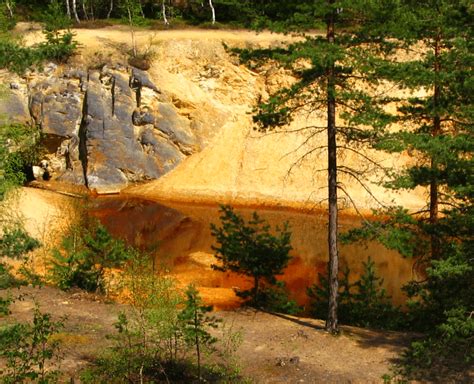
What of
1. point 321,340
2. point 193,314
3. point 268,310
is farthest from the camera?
point 268,310

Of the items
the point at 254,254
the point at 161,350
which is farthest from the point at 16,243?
the point at 254,254

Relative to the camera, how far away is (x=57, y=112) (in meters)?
36.6

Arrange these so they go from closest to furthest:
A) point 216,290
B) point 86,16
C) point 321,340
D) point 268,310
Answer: point 321,340
point 268,310
point 216,290
point 86,16

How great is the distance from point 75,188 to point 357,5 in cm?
2701

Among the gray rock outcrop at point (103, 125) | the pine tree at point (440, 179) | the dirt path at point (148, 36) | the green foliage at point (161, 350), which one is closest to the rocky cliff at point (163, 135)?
the gray rock outcrop at point (103, 125)

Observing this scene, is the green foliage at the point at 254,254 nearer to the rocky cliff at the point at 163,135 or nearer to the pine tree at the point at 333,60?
the pine tree at the point at 333,60

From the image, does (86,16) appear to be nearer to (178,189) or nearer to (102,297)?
(178,189)

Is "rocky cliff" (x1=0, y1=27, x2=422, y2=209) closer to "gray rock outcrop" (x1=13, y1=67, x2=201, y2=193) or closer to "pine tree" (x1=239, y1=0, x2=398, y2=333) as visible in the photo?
"gray rock outcrop" (x1=13, y1=67, x2=201, y2=193)

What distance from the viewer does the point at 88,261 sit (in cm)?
1908

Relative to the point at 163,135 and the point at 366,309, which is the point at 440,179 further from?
the point at 163,135

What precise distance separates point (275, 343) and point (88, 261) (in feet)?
23.5

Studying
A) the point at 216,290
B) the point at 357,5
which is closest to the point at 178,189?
the point at 216,290

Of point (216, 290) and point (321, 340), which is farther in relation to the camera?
point (216, 290)

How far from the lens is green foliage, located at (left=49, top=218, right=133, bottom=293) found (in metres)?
18.6
